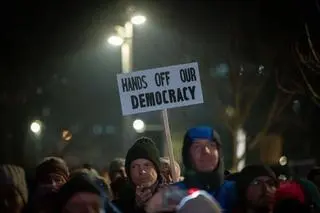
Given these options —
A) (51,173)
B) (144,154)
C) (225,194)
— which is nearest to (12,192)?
(144,154)

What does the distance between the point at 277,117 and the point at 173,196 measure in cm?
2833

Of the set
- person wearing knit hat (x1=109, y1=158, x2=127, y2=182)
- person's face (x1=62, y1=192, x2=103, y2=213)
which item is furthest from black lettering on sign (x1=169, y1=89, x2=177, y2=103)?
person's face (x1=62, y1=192, x2=103, y2=213)

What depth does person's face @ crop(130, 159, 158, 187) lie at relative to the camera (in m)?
7.04

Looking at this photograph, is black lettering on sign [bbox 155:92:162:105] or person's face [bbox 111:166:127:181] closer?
black lettering on sign [bbox 155:92:162:105]

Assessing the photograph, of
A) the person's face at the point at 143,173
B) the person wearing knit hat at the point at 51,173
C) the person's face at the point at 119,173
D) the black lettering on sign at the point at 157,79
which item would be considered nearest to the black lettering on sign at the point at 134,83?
the black lettering on sign at the point at 157,79

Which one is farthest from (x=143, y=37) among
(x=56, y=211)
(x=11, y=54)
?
(x=56, y=211)

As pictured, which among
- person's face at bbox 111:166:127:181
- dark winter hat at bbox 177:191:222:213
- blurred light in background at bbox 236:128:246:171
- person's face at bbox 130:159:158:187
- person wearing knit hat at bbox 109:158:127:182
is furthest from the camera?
blurred light in background at bbox 236:128:246:171

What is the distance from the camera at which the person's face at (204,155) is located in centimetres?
678

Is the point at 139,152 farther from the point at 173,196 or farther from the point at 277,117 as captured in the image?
the point at 277,117

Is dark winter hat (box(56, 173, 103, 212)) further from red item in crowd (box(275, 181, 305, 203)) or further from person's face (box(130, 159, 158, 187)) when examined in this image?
red item in crowd (box(275, 181, 305, 203))

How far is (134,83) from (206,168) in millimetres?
1778

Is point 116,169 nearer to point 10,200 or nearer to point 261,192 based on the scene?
point 261,192

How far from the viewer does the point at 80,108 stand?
46.9 metres

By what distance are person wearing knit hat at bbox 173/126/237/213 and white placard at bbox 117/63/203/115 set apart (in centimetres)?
129
